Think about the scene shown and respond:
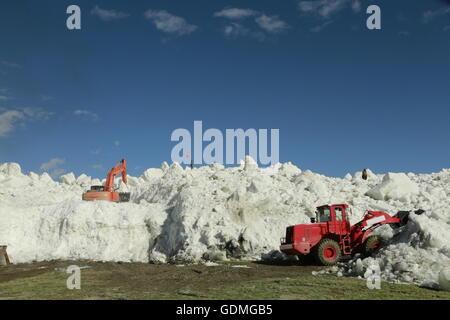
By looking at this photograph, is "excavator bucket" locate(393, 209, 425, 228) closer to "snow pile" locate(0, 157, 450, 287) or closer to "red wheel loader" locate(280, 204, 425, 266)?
"red wheel loader" locate(280, 204, 425, 266)

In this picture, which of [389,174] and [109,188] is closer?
[389,174]

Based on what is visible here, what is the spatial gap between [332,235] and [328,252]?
34.1 inches

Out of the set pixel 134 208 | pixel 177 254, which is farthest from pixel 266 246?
pixel 134 208

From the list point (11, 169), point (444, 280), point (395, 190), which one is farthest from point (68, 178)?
point (444, 280)

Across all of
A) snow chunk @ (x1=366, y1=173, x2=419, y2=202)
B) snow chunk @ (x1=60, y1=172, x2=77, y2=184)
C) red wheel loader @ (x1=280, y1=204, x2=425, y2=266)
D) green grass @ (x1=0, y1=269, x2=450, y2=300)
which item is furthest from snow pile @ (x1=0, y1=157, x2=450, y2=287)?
snow chunk @ (x1=60, y1=172, x2=77, y2=184)

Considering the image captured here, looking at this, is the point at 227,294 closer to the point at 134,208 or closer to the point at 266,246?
the point at 266,246

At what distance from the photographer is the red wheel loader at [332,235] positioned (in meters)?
16.6

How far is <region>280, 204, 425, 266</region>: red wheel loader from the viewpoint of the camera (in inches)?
653

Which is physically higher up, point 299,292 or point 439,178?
point 439,178

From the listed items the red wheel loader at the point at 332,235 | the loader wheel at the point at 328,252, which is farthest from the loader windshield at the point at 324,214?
the loader wheel at the point at 328,252

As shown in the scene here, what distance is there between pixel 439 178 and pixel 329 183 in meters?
10.7

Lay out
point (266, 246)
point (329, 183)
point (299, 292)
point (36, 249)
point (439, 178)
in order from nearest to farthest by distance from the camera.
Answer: point (299, 292) → point (266, 246) → point (36, 249) → point (329, 183) → point (439, 178)

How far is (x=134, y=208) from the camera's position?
26469 mm

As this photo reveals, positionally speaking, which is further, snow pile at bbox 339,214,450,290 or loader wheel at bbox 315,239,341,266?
loader wheel at bbox 315,239,341,266
